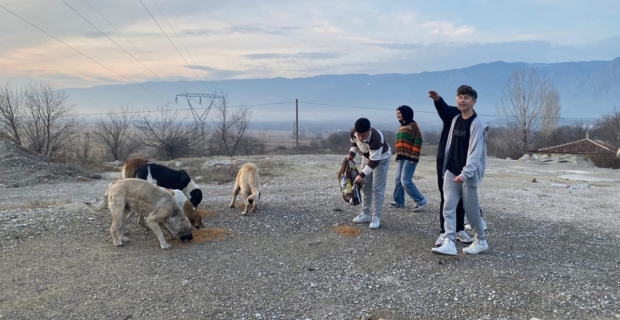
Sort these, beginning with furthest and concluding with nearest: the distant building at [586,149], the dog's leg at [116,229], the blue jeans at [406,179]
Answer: the distant building at [586,149] → the blue jeans at [406,179] → the dog's leg at [116,229]

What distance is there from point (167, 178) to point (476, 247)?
622 cm

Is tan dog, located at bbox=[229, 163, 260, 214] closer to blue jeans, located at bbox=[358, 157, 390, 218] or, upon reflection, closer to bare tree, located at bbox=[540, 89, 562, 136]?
blue jeans, located at bbox=[358, 157, 390, 218]

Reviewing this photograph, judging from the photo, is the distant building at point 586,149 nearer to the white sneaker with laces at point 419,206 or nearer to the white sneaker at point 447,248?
the white sneaker with laces at point 419,206

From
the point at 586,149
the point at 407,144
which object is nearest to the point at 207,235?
the point at 407,144

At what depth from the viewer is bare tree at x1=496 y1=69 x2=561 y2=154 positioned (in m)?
53.8

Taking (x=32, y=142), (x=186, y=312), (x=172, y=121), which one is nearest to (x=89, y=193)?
(x=186, y=312)

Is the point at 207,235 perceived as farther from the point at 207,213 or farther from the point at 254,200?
the point at 254,200

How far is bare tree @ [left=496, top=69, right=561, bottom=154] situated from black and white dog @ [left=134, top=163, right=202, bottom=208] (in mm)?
49907

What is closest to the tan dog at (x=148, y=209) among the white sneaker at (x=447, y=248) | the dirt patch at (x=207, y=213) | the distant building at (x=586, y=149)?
the dirt patch at (x=207, y=213)

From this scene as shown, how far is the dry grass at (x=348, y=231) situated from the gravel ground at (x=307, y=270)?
0.45ft

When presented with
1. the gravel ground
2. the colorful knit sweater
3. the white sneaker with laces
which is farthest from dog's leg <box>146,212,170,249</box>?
the white sneaker with laces

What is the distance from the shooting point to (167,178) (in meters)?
9.27

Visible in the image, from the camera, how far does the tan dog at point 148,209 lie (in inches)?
279


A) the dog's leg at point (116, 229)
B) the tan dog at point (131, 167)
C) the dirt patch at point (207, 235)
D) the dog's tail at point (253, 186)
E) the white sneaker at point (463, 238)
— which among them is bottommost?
the dirt patch at point (207, 235)
